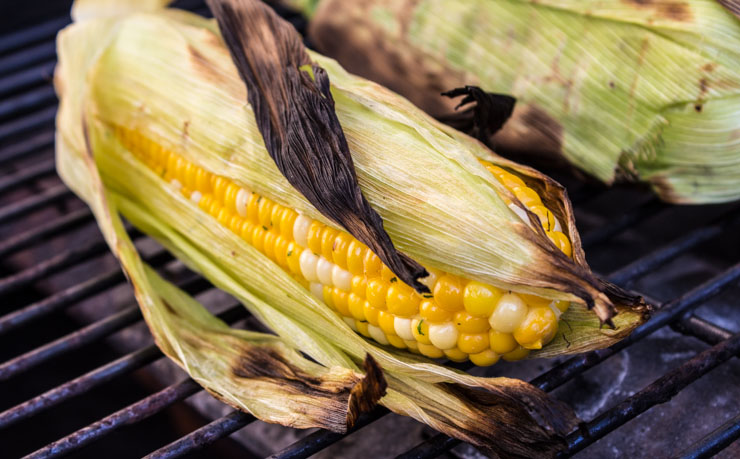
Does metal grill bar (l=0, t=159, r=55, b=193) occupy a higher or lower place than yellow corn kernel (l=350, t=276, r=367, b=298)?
lower

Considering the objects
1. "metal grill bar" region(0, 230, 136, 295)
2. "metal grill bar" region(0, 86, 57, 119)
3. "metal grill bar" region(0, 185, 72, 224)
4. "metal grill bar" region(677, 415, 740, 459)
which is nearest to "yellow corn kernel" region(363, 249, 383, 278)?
"metal grill bar" region(677, 415, 740, 459)

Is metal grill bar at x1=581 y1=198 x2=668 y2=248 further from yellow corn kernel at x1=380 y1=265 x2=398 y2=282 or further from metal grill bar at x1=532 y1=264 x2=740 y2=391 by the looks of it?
yellow corn kernel at x1=380 y1=265 x2=398 y2=282

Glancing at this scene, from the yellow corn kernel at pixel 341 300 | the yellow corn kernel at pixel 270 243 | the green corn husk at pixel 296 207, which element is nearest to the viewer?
the green corn husk at pixel 296 207

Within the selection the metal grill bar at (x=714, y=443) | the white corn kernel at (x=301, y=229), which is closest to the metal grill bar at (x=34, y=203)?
the white corn kernel at (x=301, y=229)

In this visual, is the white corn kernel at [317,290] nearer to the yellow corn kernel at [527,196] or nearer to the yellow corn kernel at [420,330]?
the yellow corn kernel at [420,330]

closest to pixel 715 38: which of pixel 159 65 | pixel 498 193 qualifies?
pixel 498 193
